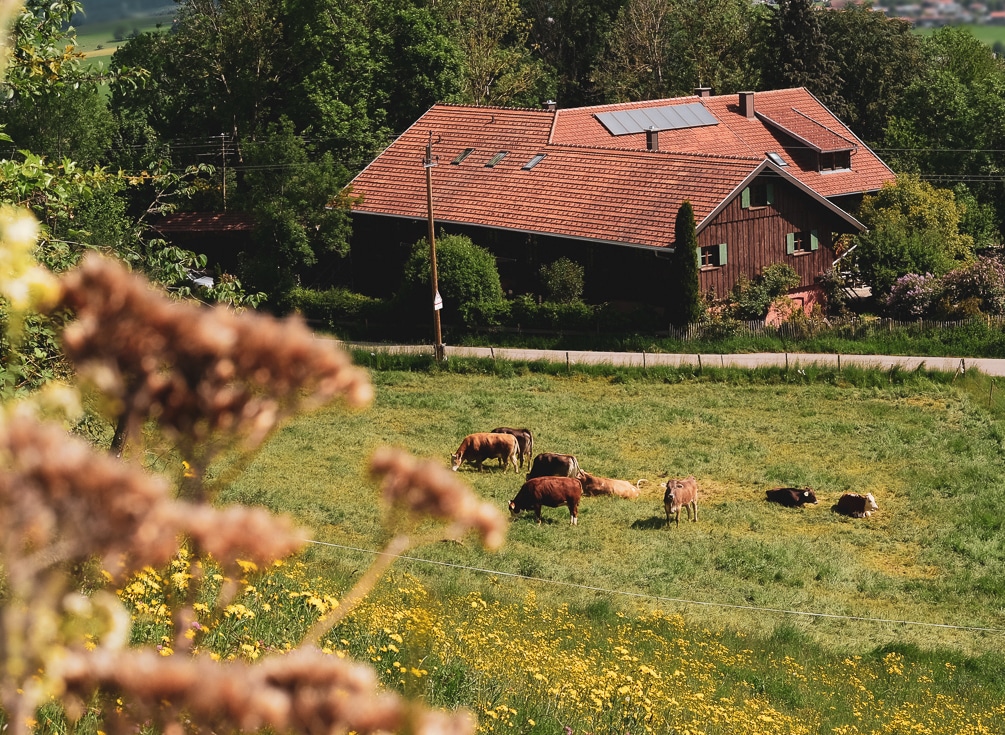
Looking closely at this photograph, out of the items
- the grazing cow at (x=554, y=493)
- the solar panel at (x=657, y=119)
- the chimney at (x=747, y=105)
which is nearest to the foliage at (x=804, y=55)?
the chimney at (x=747, y=105)

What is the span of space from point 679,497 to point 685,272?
17.4 meters

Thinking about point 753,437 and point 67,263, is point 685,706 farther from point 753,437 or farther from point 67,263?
point 753,437

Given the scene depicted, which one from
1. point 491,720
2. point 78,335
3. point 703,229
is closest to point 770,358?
point 703,229

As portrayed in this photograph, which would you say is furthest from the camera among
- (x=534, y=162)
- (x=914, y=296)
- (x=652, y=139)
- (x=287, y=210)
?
(x=652, y=139)

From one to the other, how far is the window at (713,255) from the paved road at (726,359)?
494cm

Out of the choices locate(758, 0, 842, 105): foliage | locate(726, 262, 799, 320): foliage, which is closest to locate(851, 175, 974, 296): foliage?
locate(726, 262, 799, 320): foliage

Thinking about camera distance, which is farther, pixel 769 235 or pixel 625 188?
pixel 625 188

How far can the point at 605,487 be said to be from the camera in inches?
1079

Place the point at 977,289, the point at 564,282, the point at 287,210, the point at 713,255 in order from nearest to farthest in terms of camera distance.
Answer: the point at 977,289, the point at 713,255, the point at 564,282, the point at 287,210

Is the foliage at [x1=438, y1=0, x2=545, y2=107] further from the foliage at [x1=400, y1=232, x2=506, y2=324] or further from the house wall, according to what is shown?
the house wall

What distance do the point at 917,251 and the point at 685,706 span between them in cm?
3498

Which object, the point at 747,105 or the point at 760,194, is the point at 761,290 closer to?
the point at 760,194

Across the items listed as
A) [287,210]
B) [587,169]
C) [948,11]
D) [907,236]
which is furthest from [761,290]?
[948,11]

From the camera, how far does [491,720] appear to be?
9766 mm
